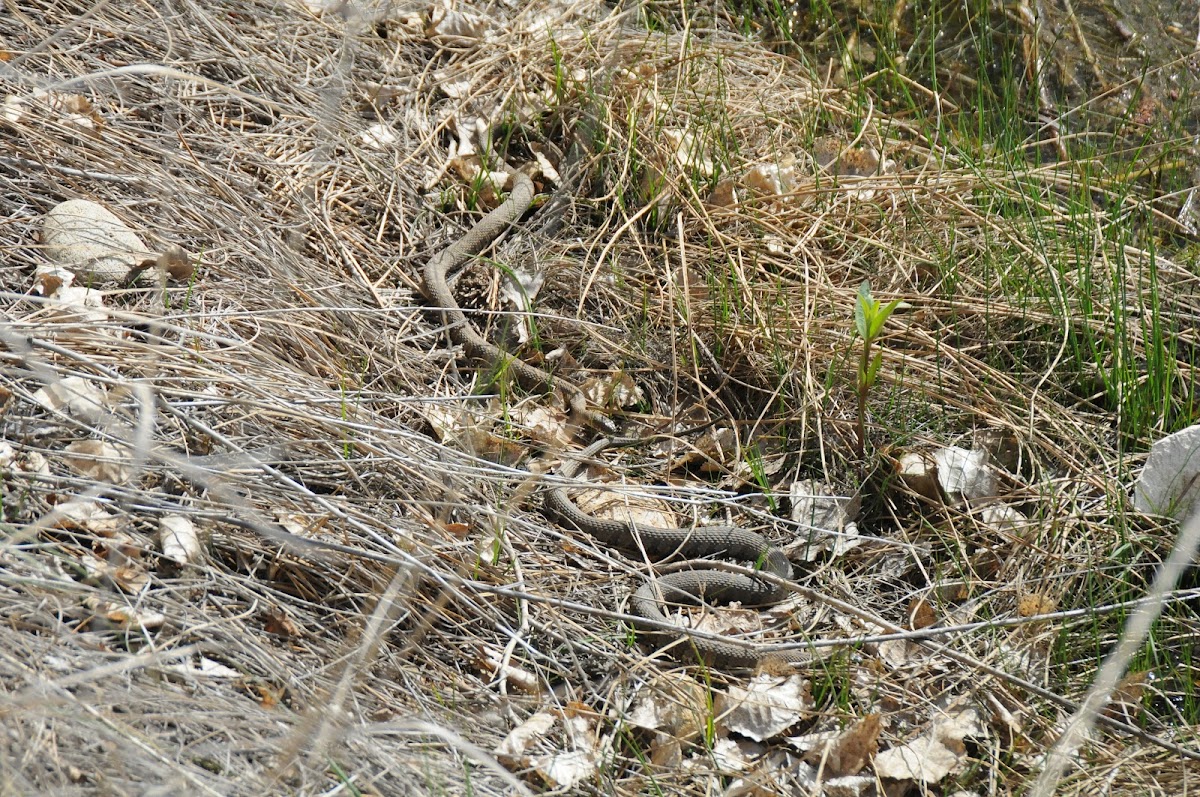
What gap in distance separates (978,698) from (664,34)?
138 inches

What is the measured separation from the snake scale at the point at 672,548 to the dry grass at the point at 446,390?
0.10 metres

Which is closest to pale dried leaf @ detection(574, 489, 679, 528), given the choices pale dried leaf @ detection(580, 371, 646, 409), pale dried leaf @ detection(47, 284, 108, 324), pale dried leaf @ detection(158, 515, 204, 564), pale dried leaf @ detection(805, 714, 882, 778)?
pale dried leaf @ detection(580, 371, 646, 409)

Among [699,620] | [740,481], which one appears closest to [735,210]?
[740,481]

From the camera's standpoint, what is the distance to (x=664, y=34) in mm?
5109

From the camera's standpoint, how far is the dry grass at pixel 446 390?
92.3 inches

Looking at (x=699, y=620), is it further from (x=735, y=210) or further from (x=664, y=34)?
(x=664, y=34)

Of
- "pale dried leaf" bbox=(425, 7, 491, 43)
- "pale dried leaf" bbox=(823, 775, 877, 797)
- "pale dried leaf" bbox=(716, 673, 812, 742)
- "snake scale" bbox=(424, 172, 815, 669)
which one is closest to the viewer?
"pale dried leaf" bbox=(823, 775, 877, 797)

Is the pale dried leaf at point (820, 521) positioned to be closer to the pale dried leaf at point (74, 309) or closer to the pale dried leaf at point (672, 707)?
the pale dried leaf at point (672, 707)

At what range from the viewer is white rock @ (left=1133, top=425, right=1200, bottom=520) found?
124 inches

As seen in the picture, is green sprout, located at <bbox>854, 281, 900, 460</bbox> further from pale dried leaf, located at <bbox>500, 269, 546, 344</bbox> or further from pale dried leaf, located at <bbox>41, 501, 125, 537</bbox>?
pale dried leaf, located at <bbox>41, 501, 125, 537</bbox>

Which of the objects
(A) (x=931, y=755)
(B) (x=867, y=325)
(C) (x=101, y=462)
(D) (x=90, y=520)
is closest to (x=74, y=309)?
(C) (x=101, y=462)

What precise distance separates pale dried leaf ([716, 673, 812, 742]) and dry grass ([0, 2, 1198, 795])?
129 millimetres

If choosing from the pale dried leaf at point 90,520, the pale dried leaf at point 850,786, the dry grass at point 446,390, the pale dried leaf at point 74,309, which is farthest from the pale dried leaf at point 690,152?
the pale dried leaf at point 90,520

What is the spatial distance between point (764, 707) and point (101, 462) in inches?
73.1
